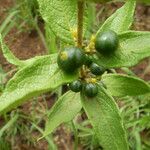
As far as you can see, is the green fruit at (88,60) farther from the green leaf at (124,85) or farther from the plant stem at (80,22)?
the green leaf at (124,85)

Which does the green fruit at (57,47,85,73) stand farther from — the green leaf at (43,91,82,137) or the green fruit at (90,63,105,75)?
the green leaf at (43,91,82,137)

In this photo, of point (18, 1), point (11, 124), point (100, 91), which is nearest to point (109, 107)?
point (100, 91)

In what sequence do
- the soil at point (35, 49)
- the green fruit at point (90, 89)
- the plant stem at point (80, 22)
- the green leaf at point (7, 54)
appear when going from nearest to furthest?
the plant stem at point (80, 22) < the green leaf at point (7, 54) < the green fruit at point (90, 89) < the soil at point (35, 49)

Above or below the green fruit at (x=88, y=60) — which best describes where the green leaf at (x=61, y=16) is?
above

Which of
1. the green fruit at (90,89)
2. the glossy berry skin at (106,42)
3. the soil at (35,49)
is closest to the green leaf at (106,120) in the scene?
the green fruit at (90,89)

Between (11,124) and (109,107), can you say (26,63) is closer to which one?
(109,107)

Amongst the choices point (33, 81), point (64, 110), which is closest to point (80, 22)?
point (33, 81)

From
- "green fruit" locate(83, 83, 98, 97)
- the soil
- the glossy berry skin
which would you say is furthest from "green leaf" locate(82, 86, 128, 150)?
the soil
